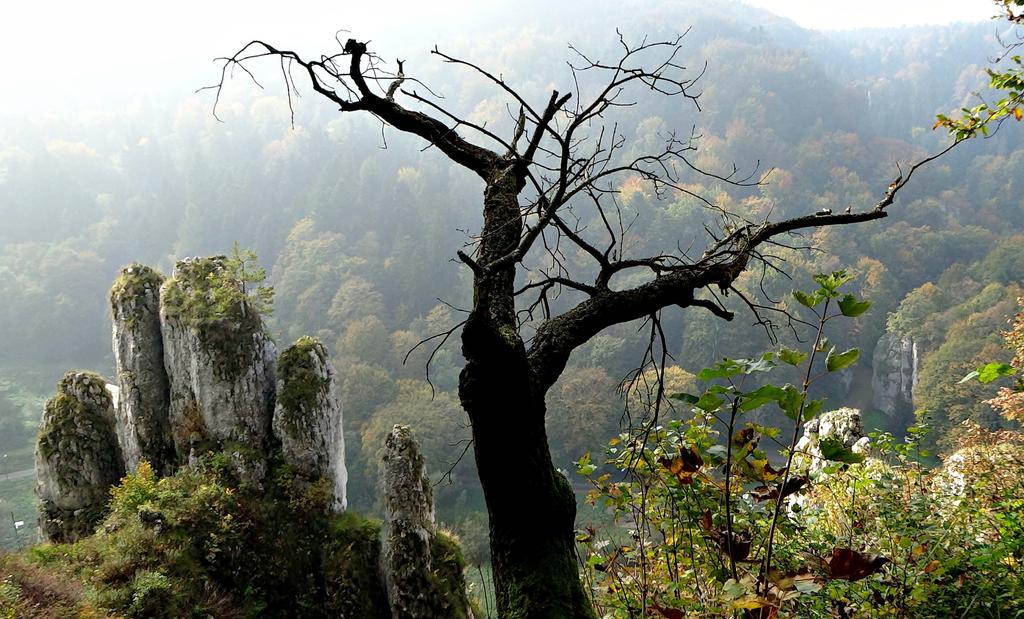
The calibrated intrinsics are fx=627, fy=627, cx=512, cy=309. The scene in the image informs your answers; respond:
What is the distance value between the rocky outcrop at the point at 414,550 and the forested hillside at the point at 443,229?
1927 centimetres

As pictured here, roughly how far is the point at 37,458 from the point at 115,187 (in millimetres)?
67349

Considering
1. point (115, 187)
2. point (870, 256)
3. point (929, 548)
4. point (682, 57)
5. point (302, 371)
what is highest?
point (682, 57)

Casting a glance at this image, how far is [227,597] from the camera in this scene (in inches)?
298

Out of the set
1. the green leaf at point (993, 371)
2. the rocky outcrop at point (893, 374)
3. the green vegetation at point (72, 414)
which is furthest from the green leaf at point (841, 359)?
the rocky outcrop at point (893, 374)

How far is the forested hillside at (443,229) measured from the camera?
119ft

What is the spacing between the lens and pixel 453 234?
58.2m

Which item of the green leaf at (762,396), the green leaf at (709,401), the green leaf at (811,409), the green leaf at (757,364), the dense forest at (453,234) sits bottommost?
the green leaf at (811,409)

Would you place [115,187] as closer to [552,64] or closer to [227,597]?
[552,64]

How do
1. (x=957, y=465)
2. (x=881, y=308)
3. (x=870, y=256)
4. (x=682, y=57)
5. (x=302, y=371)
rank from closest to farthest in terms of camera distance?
(x=957, y=465) < (x=302, y=371) < (x=881, y=308) < (x=870, y=256) < (x=682, y=57)

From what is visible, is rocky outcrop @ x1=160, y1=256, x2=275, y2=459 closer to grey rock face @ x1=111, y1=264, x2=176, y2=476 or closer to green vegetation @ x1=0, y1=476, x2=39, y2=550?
grey rock face @ x1=111, y1=264, x2=176, y2=476

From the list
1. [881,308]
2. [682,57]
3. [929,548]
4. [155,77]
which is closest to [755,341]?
[881,308]

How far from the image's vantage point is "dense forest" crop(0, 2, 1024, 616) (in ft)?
115

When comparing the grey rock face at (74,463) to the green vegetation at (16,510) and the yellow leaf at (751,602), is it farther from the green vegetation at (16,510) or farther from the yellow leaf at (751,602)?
the green vegetation at (16,510)

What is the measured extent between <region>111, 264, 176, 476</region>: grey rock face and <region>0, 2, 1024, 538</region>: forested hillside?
1911cm
